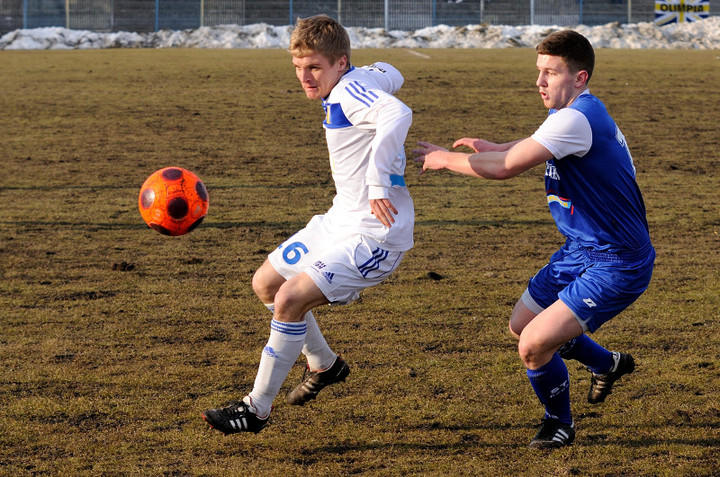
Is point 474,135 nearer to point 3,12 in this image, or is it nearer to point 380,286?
point 380,286

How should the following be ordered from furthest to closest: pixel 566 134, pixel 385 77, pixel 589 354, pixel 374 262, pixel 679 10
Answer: pixel 679 10 < pixel 385 77 < pixel 589 354 < pixel 374 262 < pixel 566 134

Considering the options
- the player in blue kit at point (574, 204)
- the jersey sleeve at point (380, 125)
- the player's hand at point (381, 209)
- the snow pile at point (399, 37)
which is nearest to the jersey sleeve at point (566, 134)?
the player in blue kit at point (574, 204)

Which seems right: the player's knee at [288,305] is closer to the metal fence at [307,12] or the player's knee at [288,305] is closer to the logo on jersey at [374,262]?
the logo on jersey at [374,262]

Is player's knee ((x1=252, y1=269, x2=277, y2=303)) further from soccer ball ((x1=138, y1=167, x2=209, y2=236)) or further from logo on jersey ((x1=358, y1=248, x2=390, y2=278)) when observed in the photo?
soccer ball ((x1=138, y1=167, x2=209, y2=236))

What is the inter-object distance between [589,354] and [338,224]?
163 cm

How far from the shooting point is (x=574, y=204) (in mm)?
4824

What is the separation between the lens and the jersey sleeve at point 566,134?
4.55 m

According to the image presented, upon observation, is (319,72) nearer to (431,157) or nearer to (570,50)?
(431,157)

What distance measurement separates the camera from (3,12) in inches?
1606

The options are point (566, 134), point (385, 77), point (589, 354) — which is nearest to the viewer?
point (566, 134)

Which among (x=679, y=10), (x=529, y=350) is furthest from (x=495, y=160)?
(x=679, y=10)

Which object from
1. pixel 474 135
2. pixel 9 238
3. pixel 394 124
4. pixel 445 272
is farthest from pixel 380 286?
pixel 474 135

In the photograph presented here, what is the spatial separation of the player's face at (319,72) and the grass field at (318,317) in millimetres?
1868

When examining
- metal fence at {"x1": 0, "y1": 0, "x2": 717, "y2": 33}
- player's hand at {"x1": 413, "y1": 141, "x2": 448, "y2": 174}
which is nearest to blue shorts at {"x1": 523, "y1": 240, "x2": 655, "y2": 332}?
player's hand at {"x1": 413, "y1": 141, "x2": 448, "y2": 174}
